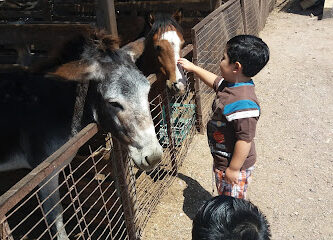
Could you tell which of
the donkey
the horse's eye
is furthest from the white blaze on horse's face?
the horse's eye

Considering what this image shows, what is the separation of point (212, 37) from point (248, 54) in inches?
117

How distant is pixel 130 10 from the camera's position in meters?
7.14

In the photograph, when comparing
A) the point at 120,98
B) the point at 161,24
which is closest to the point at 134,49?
the point at 120,98

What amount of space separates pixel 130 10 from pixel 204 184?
15.0 feet

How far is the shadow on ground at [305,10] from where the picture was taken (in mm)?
12492

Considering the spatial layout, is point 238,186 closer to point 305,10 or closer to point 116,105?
point 116,105

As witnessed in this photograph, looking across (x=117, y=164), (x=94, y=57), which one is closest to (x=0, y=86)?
(x=94, y=57)

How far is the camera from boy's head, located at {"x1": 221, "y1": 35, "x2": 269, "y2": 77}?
2.52 m

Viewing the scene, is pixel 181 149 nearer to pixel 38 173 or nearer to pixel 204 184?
pixel 204 184

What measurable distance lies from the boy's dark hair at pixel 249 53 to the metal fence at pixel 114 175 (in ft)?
2.89

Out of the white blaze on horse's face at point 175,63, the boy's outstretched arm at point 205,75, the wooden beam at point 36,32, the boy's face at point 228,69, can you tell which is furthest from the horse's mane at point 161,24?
the boy's face at point 228,69

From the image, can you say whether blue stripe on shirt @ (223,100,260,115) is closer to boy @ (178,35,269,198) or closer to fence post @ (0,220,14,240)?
boy @ (178,35,269,198)

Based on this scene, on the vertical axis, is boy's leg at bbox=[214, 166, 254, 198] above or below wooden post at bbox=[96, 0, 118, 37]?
below

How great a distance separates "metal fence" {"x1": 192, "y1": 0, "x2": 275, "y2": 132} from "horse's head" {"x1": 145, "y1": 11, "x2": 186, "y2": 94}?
0.33 metres
